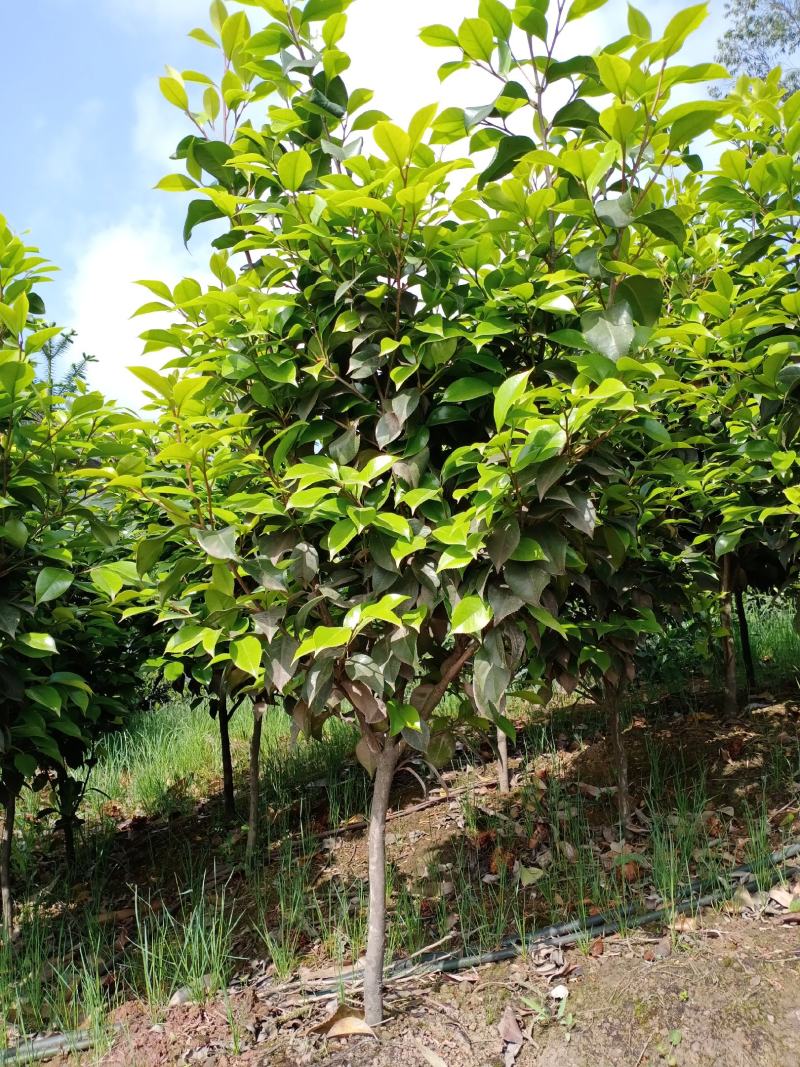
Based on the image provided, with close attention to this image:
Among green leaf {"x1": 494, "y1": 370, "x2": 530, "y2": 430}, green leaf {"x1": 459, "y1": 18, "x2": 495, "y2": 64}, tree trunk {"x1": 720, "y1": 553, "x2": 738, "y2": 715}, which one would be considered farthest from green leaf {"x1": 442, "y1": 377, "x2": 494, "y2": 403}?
tree trunk {"x1": 720, "y1": 553, "x2": 738, "y2": 715}

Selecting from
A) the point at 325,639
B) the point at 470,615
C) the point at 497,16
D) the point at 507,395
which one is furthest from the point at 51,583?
the point at 497,16

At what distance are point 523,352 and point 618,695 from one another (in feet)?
5.42

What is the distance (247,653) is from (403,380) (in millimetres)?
761

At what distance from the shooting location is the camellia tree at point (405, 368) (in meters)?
1.70

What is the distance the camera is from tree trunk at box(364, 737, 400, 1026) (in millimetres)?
2232

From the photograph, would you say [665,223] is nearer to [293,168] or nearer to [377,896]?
[293,168]

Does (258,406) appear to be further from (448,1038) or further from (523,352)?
(448,1038)

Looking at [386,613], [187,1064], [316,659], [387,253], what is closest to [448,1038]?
[187,1064]

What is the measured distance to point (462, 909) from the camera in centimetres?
277

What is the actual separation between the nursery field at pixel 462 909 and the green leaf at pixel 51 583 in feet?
4.01

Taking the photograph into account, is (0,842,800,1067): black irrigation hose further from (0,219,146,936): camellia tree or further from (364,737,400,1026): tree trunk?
(0,219,146,936): camellia tree

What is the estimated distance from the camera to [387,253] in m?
1.98

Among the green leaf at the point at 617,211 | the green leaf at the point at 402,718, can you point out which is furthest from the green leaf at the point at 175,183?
the green leaf at the point at 402,718

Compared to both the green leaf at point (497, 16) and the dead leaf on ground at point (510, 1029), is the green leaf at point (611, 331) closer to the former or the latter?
the green leaf at point (497, 16)
